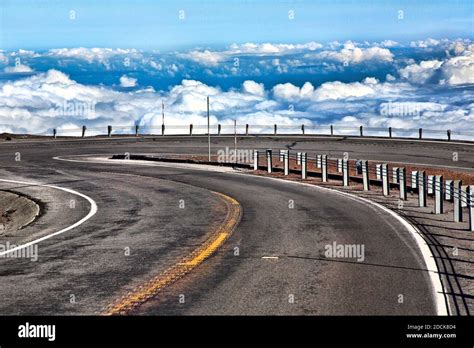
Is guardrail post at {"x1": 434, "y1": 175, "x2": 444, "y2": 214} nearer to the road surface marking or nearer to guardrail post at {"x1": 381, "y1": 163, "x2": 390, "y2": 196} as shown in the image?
guardrail post at {"x1": 381, "y1": 163, "x2": 390, "y2": 196}

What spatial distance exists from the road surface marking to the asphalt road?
193 mm

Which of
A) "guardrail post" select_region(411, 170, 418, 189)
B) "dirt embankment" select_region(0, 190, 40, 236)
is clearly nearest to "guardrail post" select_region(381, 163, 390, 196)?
"guardrail post" select_region(411, 170, 418, 189)

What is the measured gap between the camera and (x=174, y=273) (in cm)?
1396

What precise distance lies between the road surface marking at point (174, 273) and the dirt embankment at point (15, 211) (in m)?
6.59

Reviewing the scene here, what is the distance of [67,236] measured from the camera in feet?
61.9

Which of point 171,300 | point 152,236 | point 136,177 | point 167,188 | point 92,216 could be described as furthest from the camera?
point 136,177

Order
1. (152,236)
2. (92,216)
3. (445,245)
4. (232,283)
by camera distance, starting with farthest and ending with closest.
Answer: (92,216) < (152,236) < (445,245) < (232,283)

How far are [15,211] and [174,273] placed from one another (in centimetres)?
1462

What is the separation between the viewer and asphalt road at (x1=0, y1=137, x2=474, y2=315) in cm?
1173

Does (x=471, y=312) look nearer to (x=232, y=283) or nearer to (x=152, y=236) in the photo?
(x=232, y=283)

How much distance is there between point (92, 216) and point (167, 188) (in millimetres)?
7899

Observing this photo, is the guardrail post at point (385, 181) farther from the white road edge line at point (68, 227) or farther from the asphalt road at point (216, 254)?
the white road edge line at point (68, 227)

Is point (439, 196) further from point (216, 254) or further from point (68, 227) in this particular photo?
point (68, 227)
